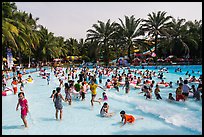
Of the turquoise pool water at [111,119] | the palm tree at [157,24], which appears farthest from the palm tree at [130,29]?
the turquoise pool water at [111,119]

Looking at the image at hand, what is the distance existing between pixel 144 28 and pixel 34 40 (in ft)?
60.8

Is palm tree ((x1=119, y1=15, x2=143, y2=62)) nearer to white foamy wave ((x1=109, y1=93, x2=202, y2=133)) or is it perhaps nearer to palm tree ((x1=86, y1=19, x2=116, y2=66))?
palm tree ((x1=86, y1=19, x2=116, y2=66))

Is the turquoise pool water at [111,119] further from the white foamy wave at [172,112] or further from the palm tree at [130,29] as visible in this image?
the palm tree at [130,29]

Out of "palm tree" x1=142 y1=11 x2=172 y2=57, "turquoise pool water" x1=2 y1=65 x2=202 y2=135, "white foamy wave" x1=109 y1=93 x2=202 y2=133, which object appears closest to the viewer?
"turquoise pool water" x1=2 y1=65 x2=202 y2=135

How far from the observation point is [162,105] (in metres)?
11.4

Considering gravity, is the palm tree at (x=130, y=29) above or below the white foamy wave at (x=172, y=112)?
above

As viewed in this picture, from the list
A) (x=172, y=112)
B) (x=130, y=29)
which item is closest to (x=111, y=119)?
(x=172, y=112)

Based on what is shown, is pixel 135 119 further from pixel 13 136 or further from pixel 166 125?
pixel 13 136

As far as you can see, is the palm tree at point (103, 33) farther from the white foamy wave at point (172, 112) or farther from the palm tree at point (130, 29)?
the white foamy wave at point (172, 112)

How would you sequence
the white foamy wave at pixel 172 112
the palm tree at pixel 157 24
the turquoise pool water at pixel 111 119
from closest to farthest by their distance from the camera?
the turquoise pool water at pixel 111 119 < the white foamy wave at pixel 172 112 < the palm tree at pixel 157 24

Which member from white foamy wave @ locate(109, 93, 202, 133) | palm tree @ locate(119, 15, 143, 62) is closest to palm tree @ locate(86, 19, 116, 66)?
palm tree @ locate(119, 15, 143, 62)

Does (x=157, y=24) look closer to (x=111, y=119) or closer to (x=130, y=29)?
(x=130, y=29)

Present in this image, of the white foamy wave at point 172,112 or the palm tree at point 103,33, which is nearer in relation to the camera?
the white foamy wave at point 172,112

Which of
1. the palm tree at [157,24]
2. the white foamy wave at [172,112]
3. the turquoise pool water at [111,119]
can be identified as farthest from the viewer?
the palm tree at [157,24]
